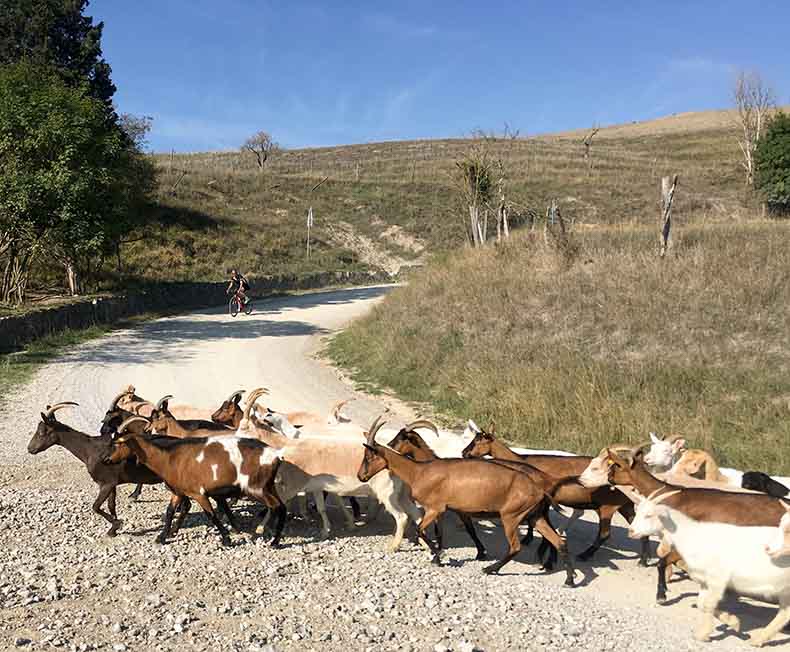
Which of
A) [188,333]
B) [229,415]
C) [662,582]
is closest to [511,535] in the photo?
[662,582]

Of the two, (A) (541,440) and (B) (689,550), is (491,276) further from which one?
(B) (689,550)

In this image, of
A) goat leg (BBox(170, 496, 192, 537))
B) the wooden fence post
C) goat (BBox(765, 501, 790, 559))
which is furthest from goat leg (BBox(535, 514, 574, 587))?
the wooden fence post

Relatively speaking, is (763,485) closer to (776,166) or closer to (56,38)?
(776,166)

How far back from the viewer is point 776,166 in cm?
3628

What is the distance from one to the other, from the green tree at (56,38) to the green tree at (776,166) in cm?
3073

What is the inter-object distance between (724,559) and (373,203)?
59237 millimetres

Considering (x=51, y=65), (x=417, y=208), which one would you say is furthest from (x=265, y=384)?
(x=417, y=208)

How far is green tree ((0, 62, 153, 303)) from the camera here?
2147 centimetres

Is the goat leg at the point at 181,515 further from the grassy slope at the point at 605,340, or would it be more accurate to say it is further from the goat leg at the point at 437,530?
the grassy slope at the point at 605,340

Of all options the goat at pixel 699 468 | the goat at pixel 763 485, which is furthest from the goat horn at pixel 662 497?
the goat at pixel 699 468

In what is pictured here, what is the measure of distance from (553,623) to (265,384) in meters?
11.7

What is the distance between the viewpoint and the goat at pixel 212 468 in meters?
7.99

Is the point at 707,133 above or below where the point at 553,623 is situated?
above

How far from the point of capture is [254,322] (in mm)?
27609
